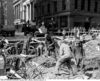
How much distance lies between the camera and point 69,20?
45281 mm

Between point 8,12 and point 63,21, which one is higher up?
point 8,12

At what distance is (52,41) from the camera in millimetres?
15734

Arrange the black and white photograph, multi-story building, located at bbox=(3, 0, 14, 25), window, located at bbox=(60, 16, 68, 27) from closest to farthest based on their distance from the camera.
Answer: the black and white photograph < window, located at bbox=(60, 16, 68, 27) < multi-story building, located at bbox=(3, 0, 14, 25)

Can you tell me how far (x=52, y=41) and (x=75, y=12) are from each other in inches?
1213

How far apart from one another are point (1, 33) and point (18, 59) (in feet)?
77.4

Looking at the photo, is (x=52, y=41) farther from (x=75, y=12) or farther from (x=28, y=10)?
(x=28, y=10)

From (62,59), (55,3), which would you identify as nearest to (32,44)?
(62,59)

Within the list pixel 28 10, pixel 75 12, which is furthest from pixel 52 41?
pixel 28 10

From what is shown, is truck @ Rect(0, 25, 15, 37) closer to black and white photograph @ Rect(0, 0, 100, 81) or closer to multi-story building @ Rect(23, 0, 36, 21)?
black and white photograph @ Rect(0, 0, 100, 81)

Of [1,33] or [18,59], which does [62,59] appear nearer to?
[18,59]

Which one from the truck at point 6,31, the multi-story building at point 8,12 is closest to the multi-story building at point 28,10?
the multi-story building at point 8,12

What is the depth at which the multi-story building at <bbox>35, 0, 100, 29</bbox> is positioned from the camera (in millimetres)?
45688

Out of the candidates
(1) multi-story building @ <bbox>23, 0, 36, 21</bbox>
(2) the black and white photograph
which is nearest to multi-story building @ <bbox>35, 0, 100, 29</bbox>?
(2) the black and white photograph

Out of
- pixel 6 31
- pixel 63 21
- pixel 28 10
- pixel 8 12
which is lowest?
pixel 6 31
